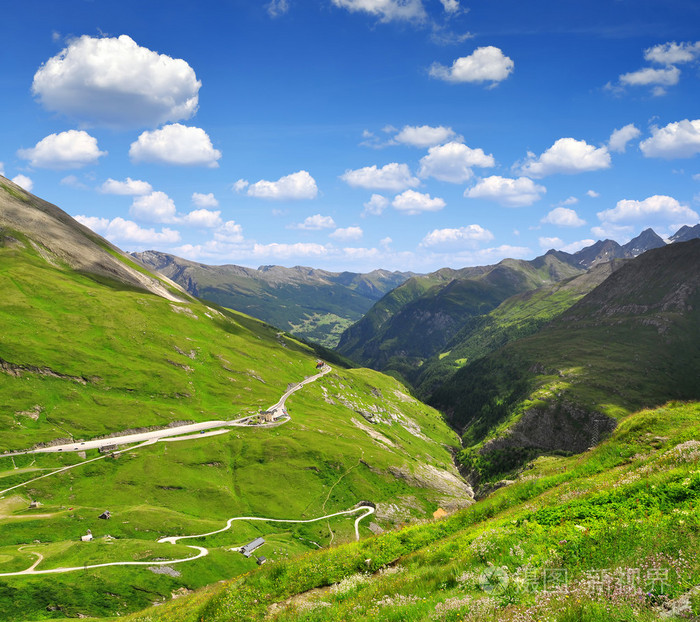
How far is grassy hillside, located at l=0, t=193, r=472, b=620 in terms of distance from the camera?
217 feet

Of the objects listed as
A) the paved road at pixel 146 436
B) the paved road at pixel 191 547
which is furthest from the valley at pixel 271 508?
the paved road at pixel 146 436

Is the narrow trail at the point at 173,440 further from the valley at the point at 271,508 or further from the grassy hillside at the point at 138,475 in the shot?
the grassy hillside at the point at 138,475

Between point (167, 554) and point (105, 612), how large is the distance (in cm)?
1757

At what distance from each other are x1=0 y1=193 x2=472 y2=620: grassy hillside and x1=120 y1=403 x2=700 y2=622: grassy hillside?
60.4 meters

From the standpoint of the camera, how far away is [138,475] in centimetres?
11344

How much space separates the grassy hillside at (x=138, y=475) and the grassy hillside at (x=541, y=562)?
2379 inches

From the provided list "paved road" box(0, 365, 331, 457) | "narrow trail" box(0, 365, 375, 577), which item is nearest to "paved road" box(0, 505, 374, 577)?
"narrow trail" box(0, 365, 375, 577)

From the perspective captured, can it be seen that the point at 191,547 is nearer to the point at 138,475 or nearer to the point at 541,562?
the point at 138,475

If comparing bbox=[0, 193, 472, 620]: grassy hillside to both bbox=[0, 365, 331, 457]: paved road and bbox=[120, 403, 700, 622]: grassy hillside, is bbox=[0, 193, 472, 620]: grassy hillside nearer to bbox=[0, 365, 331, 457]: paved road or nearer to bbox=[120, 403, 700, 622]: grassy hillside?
bbox=[0, 365, 331, 457]: paved road

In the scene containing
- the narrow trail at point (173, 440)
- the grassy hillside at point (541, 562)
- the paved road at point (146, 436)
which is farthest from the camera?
the paved road at point (146, 436)

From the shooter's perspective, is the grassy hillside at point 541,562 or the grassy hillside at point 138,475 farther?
the grassy hillside at point 138,475

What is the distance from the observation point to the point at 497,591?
10.6 meters

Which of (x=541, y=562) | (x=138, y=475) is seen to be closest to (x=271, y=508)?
(x=138, y=475)

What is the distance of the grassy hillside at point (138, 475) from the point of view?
66.2 meters
